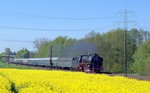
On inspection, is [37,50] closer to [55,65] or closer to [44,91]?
[55,65]

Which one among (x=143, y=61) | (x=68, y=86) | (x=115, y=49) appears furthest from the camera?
(x=115, y=49)

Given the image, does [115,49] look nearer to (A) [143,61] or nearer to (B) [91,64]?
(A) [143,61]

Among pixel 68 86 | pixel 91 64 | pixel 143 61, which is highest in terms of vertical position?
pixel 143 61

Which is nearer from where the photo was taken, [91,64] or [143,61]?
[91,64]

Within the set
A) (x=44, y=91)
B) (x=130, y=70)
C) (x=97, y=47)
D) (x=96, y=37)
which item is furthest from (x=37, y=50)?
(x=44, y=91)

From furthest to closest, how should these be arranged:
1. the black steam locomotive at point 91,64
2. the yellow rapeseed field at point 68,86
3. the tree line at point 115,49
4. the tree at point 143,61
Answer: the tree line at point 115,49 < the tree at point 143,61 < the black steam locomotive at point 91,64 < the yellow rapeseed field at point 68,86

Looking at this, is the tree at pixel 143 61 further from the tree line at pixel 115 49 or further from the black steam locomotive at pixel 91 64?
the black steam locomotive at pixel 91 64

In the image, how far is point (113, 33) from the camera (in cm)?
11406

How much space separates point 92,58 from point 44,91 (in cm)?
4480

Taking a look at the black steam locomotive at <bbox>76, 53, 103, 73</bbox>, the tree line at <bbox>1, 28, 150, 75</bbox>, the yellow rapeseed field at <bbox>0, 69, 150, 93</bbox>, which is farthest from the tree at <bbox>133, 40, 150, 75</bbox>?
the yellow rapeseed field at <bbox>0, 69, 150, 93</bbox>

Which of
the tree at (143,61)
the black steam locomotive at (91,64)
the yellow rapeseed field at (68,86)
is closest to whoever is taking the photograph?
the yellow rapeseed field at (68,86)

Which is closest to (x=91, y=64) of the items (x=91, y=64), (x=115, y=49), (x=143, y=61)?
(x=91, y=64)

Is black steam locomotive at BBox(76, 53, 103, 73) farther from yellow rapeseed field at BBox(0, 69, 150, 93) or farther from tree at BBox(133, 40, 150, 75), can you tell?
yellow rapeseed field at BBox(0, 69, 150, 93)

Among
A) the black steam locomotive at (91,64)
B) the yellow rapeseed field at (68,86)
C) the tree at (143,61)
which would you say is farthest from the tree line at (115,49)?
the yellow rapeseed field at (68,86)
